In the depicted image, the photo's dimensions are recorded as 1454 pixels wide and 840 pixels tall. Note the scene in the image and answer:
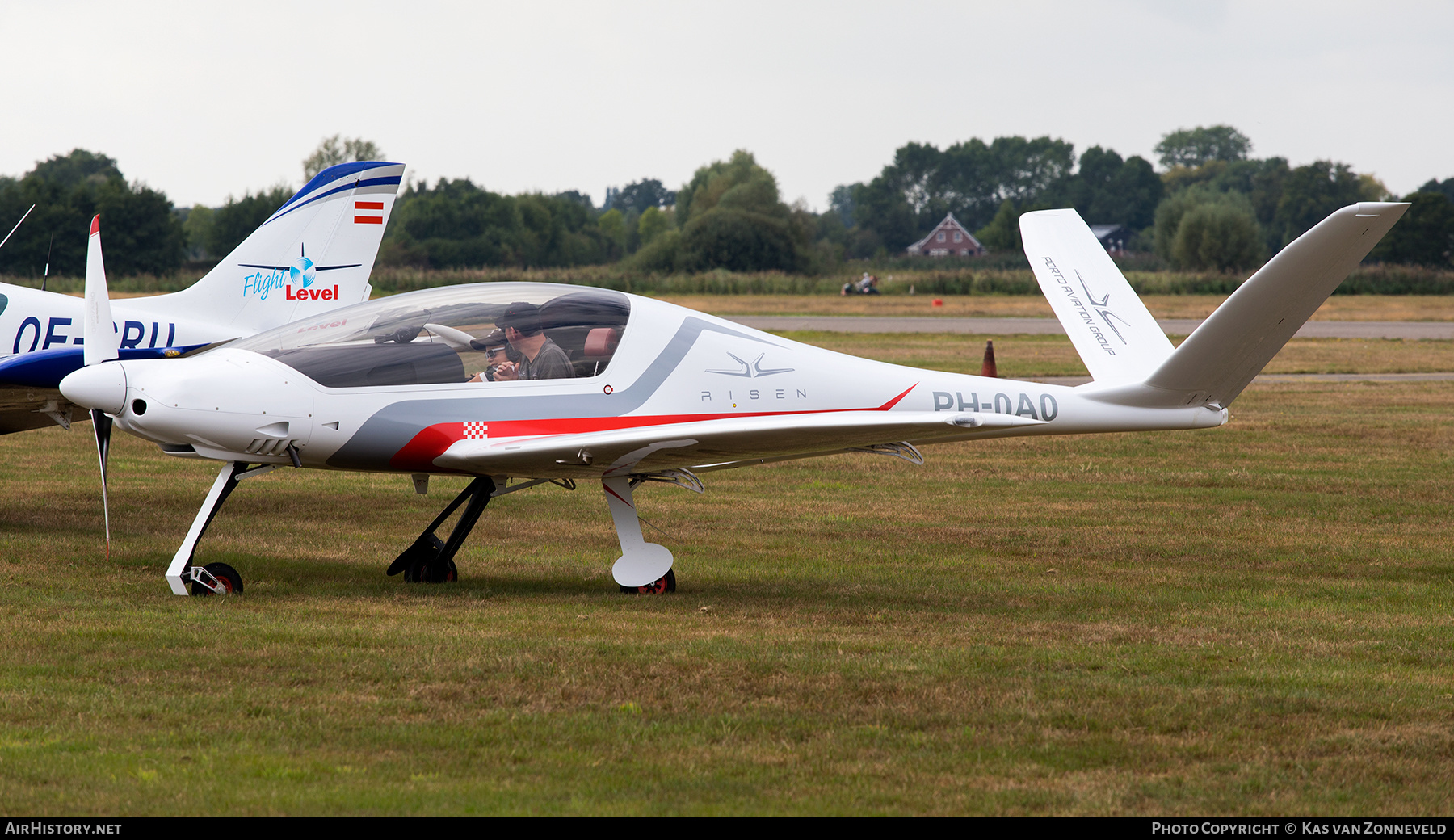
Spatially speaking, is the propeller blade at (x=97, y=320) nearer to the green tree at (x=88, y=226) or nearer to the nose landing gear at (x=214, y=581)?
the nose landing gear at (x=214, y=581)

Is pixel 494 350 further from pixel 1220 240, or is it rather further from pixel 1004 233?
pixel 1004 233

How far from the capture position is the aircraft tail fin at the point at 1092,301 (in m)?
8.95

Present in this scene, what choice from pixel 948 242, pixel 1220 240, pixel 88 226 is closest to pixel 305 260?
pixel 88 226

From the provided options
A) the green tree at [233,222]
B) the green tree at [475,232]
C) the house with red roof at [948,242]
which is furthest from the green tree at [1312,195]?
the green tree at [233,222]

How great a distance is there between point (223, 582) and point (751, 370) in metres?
3.40

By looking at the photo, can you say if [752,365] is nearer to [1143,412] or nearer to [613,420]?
[613,420]

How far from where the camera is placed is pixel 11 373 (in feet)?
31.2

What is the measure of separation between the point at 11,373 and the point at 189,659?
4.25m

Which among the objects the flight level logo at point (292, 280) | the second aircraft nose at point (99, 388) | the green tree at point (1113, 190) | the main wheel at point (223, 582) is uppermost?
the green tree at point (1113, 190)

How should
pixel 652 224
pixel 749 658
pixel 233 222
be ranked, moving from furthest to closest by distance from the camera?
pixel 652 224
pixel 233 222
pixel 749 658

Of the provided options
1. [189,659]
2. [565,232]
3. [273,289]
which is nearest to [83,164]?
[565,232]

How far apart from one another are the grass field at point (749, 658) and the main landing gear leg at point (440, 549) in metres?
0.23

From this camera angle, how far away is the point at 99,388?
765 centimetres

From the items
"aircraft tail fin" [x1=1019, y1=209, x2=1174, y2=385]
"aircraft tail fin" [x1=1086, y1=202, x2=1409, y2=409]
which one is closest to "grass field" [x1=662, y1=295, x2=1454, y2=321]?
"aircraft tail fin" [x1=1019, y1=209, x2=1174, y2=385]
